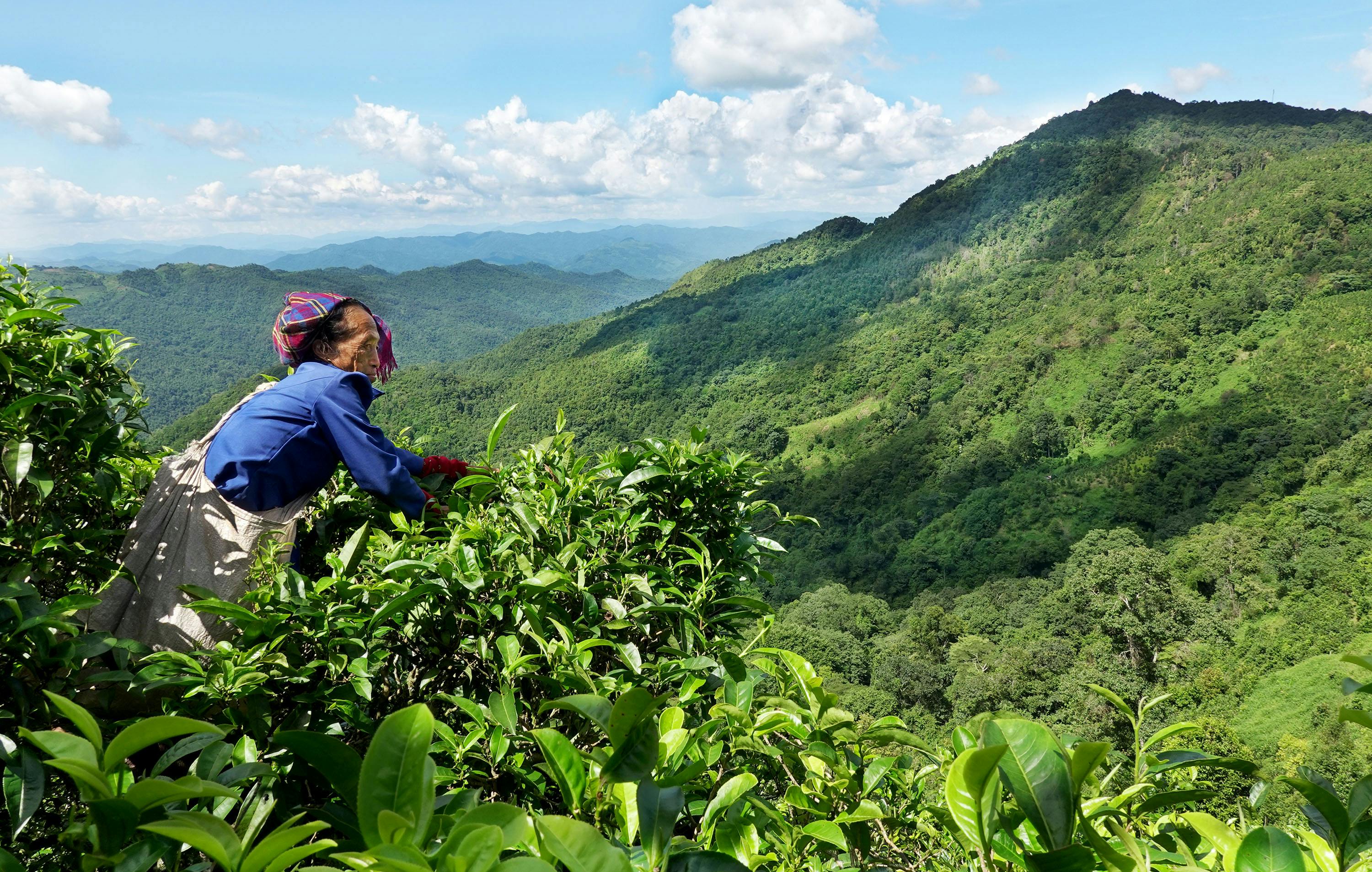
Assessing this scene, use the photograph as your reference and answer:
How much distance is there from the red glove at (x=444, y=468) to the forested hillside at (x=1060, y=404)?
29.2m

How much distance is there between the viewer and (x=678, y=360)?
102 meters

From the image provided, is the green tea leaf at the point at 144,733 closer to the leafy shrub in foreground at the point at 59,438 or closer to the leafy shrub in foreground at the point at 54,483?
the leafy shrub in foreground at the point at 54,483

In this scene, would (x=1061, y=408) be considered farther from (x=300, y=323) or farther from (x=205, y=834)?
(x=205, y=834)

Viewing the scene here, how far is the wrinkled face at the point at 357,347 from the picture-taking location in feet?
8.42

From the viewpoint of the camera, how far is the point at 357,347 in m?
2.57

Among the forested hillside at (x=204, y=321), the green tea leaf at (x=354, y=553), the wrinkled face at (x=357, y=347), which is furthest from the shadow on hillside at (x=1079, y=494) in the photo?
the forested hillside at (x=204, y=321)

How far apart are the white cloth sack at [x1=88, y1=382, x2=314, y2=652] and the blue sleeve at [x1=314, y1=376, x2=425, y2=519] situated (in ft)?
0.91

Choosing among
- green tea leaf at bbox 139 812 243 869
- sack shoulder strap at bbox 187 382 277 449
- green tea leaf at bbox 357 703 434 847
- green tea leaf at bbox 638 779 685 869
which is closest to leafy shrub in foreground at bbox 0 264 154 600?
sack shoulder strap at bbox 187 382 277 449

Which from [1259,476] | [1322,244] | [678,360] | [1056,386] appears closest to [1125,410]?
[1056,386]

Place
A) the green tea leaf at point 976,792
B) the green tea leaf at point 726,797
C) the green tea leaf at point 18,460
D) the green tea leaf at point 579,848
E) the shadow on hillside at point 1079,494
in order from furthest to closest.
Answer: the shadow on hillside at point 1079,494 → the green tea leaf at point 18,460 → the green tea leaf at point 726,797 → the green tea leaf at point 976,792 → the green tea leaf at point 579,848

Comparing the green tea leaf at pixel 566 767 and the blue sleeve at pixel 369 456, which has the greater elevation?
the blue sleeve at pixel 369 456

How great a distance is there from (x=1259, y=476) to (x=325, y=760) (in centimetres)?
5807

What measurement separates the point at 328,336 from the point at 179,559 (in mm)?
955

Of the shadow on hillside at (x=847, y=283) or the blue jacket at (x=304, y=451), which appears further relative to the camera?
the shadow on hillside at (x=847, y=283)
